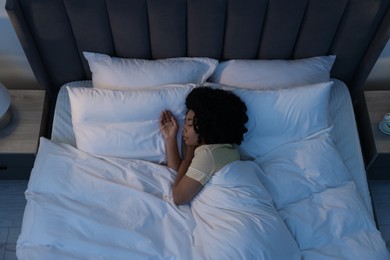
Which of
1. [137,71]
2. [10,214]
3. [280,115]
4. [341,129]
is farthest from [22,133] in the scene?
[341,129]

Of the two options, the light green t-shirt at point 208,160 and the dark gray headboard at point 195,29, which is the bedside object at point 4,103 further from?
the light green t-shirt at point 208,160

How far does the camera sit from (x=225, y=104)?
1.55m

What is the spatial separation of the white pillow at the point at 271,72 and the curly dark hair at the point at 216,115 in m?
0.20

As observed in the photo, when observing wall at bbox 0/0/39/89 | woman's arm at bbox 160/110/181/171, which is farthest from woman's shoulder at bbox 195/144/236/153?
wall at bbox 0/0/39/89

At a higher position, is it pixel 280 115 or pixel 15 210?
pixel 280 115

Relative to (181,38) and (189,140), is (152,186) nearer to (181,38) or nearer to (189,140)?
(189,140)

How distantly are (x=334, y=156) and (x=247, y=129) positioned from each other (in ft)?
1.28

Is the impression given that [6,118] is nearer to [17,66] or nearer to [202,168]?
[17,66]

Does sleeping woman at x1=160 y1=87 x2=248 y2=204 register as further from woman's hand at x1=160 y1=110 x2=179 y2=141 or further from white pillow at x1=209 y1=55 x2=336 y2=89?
white pillow at x1=209 y1=55 x2=336 y2=89

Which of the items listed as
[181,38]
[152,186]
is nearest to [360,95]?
[181,38]

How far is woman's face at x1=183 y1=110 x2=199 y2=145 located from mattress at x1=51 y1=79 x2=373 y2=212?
519 mm

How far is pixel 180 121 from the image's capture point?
5.40 ft

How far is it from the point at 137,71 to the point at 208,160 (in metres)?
0.52

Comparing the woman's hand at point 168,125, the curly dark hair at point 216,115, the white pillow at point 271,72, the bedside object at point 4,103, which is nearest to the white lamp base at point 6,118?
the bedside object at point 4,103
